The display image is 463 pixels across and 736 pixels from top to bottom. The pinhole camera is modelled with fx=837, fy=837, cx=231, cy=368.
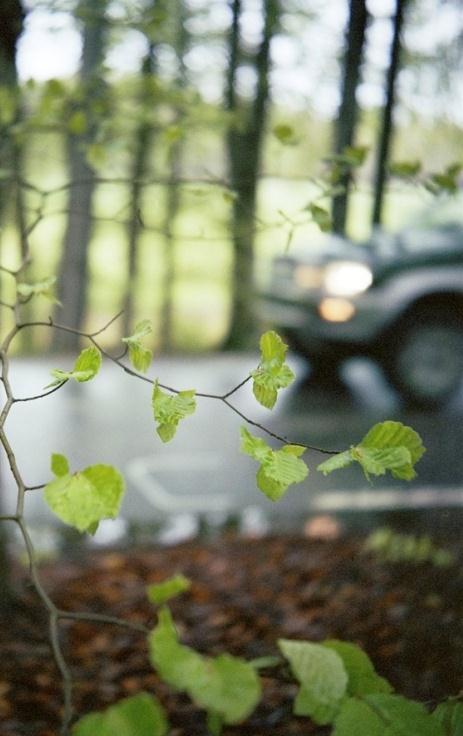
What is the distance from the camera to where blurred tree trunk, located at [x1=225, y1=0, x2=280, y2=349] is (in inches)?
197

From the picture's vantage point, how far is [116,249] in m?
12.3

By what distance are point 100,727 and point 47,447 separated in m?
5.43

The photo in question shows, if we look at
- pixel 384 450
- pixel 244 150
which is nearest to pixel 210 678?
pixel 384 450

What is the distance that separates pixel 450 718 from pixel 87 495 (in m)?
0.66

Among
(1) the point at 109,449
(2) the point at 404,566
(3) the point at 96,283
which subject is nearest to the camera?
(2) the point at 404,566

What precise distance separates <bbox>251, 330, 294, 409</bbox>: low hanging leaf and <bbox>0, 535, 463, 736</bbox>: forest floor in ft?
4.10

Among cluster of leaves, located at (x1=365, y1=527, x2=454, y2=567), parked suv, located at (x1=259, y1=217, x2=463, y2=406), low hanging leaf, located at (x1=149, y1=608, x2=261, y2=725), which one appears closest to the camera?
low hanging leaf, located at (x1=149, y1=608, x2=261, y2=725)

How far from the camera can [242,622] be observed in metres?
3.19

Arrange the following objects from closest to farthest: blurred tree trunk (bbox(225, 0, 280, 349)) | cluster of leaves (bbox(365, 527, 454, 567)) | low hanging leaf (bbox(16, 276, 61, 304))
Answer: low hanging leaf (bbox(16, 276, 61, 304)) < cluster of leaves (bbox(365, 527, 454, 567)) < blurred tree trunk (bbox(225, 0, 280, 349))

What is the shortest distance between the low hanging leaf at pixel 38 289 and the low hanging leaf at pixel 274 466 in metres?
0.68

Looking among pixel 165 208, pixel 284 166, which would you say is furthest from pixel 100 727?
pixel 165 208

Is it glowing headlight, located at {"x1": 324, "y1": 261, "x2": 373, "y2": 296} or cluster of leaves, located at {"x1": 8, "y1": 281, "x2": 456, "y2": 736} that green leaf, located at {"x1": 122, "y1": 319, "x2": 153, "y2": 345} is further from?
glowing headlight, located at {"x1": 324, "y1": 261, "x2": 373, "y2": 296}

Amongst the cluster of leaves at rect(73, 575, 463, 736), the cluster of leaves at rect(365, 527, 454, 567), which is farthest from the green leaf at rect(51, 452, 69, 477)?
the cluster of leaves at rect(365, 527, 454, 567)

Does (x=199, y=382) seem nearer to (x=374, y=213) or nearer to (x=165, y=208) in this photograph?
(x=374, y=213)
